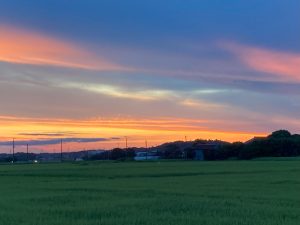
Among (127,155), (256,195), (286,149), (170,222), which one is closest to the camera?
(170,222)

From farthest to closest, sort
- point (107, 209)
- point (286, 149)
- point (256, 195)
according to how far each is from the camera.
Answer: point (286, 149) < point (256, 195) < point (107, 209)

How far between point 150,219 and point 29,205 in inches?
197

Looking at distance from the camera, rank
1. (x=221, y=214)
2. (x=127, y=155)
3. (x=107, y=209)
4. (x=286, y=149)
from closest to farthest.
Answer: (x=221, y=214) < (x=107, y=209) < (x=286, y=149) < (x=127, y=155)

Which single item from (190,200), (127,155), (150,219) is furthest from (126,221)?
(127,155)

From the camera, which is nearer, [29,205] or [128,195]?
[29,205]

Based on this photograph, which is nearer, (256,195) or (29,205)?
(29,205)

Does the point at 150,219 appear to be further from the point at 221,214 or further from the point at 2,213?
the point at 2,213

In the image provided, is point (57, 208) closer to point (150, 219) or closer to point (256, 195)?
point (150, 219)

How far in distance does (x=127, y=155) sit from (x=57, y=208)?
10273 cm

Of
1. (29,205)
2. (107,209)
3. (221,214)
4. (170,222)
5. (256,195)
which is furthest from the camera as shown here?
(256,195)

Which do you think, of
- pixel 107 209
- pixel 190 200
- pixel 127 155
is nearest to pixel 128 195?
pixel 190 200

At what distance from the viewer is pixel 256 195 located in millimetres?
18562

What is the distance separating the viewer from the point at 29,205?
51.8 ft

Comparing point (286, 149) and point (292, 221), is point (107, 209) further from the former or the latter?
point (286, 149)
